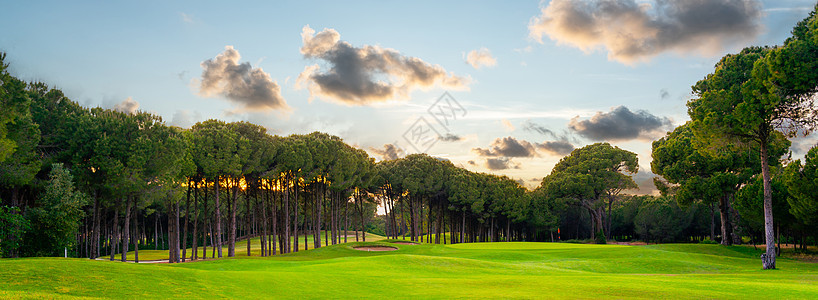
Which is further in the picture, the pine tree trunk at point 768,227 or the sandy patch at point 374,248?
the sandy patch at point 374,248

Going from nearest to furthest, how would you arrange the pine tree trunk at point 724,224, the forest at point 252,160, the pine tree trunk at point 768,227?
the forest at point 252,160 → the pine tree trunk at point 768,227 → the pine tree trunk at point 724,224

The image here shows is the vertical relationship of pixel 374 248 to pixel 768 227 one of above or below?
below

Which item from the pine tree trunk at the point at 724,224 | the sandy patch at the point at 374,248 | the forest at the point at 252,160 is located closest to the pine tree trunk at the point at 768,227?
the forest at the point at 252,160

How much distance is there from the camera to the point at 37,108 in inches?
1398

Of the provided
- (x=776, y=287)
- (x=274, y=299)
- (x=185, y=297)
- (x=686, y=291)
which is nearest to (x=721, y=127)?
(x=776, y=287)

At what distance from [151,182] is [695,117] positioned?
4568 centimetres

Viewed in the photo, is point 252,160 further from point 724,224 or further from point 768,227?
point 724,224

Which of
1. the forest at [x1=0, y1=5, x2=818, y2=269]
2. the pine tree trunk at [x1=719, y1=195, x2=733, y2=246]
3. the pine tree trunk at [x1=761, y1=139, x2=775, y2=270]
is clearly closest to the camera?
the forest at [x1=0, y1=5, x2=818, y2=269]

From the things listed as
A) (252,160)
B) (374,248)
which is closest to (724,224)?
(374,248)

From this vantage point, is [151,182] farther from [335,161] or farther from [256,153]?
[335,161]

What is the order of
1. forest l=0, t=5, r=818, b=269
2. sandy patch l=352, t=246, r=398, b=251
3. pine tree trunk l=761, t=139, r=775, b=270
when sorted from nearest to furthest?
forest l=0, t=5, r=818, b=269 → pine tree trunk l=761, t=139, r=775, b=270 → sandy patch l=352, t=246, r=398, b=251

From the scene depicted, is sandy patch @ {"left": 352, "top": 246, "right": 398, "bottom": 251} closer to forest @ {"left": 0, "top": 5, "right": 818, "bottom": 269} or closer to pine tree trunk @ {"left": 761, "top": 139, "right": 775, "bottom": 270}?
forest @ {"left": 0, "top": 5, "right": 818, "bottom": 269}

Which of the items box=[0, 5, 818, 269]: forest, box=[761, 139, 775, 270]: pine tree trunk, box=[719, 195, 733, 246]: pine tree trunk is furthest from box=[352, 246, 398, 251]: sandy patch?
box=[719, 195, 733, 246]: pine tree trunk

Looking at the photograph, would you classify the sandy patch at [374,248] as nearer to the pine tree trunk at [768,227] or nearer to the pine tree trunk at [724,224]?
the pine tree trunk at [768,227]
